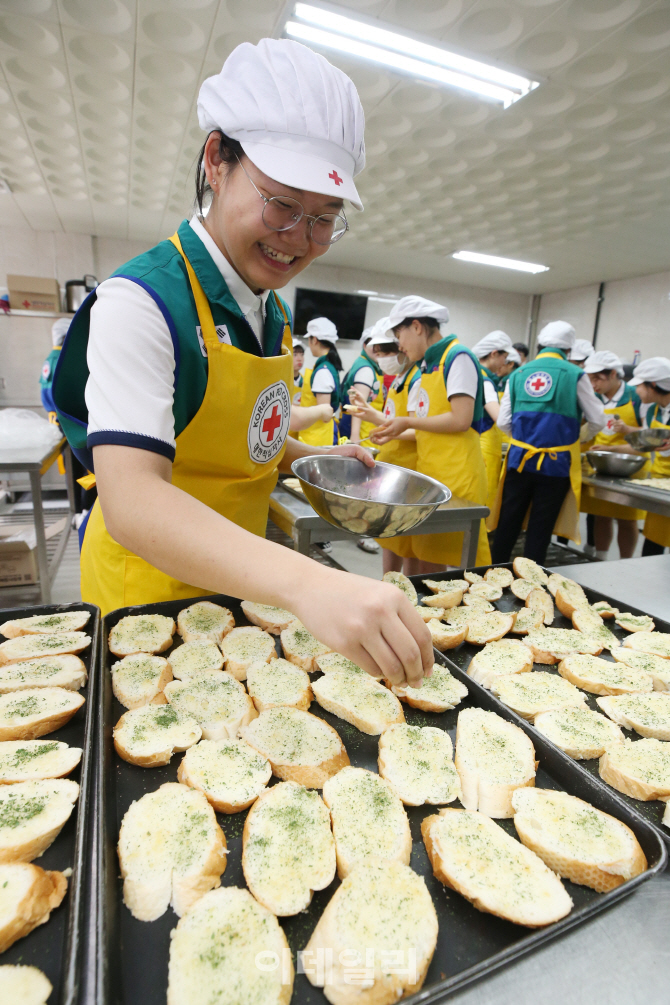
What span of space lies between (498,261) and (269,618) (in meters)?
9.46

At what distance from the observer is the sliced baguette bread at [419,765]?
94 cm

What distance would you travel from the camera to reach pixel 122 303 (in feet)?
3.40

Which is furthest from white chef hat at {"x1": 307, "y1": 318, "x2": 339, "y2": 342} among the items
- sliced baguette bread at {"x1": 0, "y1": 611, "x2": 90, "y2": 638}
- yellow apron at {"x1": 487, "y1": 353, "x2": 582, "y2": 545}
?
sliced baguette bread at {"x1": 0, "y1": 611, "x2": 90, "y2": 638}

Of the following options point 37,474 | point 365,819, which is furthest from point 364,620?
point 37,474

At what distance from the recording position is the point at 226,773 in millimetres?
942

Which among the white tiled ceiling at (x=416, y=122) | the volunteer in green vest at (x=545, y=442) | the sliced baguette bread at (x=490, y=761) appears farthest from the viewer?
the volunteer in green vest at (x=545, y=442)

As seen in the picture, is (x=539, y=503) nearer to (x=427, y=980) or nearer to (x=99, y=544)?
(x=99, y=544)

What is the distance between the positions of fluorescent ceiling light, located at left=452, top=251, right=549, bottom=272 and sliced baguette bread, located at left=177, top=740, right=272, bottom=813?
932 centimetres

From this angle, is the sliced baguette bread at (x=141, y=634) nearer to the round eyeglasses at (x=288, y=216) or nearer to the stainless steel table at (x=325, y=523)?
the stainless steel table at (x=325, y=523)

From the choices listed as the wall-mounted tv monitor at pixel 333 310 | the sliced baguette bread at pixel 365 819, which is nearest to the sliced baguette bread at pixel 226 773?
the sliced baguette bread at pixel 365 819

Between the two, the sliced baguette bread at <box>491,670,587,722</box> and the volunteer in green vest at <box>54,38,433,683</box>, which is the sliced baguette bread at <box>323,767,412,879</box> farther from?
the sliced baguette bread at <box>491,670,587,722</box>

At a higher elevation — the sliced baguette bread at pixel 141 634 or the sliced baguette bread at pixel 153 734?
the sliced baguette bread at pixel 141 634

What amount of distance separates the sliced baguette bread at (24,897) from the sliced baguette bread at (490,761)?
0.68 metres

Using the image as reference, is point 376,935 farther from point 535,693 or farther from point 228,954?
point 535,693
